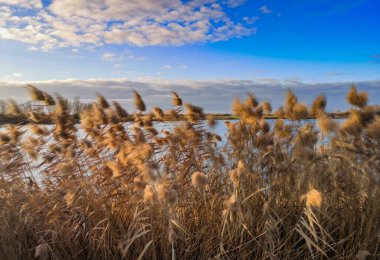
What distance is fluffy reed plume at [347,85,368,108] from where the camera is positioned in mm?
2861

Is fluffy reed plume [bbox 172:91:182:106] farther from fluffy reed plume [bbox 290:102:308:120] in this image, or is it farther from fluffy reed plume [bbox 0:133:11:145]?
fluffy reed plume [bbox 0:133:11:145]

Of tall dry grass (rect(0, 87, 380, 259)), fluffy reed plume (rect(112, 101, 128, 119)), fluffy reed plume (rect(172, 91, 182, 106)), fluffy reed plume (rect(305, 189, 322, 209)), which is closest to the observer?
fluffy reed plume (rect(305, 189, 322, 209))

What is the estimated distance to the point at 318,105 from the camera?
10.7ft

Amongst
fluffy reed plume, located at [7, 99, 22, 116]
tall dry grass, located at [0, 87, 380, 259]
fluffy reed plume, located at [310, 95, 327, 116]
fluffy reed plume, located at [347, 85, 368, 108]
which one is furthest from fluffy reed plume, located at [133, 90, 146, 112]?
fluffy reed plume, located at [347, 85, 368, 108]

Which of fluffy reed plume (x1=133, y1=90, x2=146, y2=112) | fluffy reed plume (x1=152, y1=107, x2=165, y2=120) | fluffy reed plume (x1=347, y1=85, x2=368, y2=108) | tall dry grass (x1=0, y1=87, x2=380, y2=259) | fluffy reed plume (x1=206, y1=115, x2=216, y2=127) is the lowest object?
tall dry grass (x1=0, y1=87, x2=380, y2=259)

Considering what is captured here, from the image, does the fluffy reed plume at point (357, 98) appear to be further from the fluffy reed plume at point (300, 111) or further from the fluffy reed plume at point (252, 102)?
the fluffy reed plume at point (252, 102)

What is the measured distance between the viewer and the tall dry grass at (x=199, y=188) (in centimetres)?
286

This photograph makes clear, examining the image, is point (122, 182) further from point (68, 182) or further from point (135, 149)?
point (68, 182)

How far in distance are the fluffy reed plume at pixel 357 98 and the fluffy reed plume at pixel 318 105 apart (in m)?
0.34

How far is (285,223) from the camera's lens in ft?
10.5

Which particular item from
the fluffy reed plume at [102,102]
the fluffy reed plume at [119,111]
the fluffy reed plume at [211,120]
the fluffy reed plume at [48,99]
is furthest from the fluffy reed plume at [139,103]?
the fluffy reed plume at [48,99]

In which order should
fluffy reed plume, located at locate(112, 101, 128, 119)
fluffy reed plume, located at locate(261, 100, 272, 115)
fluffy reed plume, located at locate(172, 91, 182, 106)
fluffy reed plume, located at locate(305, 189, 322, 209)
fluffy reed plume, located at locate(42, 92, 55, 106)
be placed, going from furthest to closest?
fluffy reed plume, located at locate(42, 92, 55, 106) → fluffy reed plume, located at locate(172, 91, 182, 106) → fluffy reed plume, located at locate(112, 101, 128, 119) → fluffy reed plume, located at locate(261, 100, 272, 115) → fluffy reed plume, located at locate(305, 189, 322, 209)

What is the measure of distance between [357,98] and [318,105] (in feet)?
1.30

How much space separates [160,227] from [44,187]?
5.77 ft
